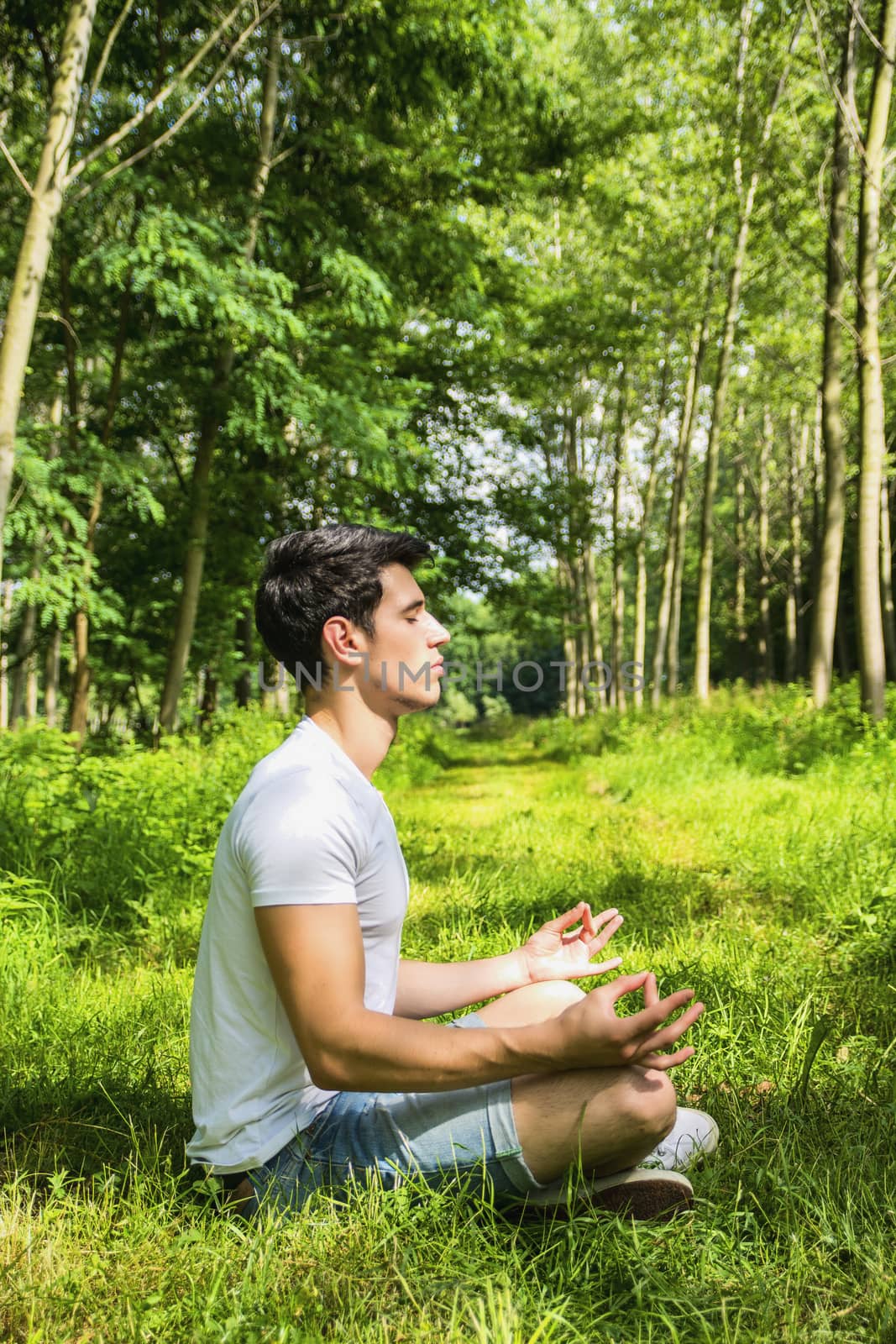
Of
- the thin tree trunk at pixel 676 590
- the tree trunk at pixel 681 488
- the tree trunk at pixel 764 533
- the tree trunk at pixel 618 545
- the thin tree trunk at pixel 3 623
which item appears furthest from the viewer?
the tree trunk at pixel 764 533

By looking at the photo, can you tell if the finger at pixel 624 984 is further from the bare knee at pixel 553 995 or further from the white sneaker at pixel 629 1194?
the white sneaker at pixel 629 1194

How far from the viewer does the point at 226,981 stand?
6.17ft

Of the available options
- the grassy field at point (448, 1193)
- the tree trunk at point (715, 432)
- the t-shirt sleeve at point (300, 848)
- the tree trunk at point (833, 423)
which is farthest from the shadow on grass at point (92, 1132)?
the tree trunk at point (715, 432)

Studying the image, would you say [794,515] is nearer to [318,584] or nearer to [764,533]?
[764,533]

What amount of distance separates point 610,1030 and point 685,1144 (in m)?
0.76

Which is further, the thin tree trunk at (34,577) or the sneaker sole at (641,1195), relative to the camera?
the thin tree trunk at (34,577)

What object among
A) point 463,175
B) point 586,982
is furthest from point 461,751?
point 586,982

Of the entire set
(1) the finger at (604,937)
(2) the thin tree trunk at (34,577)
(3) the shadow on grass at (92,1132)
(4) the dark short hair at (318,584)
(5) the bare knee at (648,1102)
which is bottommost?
(3) the shadow on grass at (92,1132)

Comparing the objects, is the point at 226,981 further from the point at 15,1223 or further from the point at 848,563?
the point at 848,563

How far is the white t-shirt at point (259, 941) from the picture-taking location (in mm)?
1754

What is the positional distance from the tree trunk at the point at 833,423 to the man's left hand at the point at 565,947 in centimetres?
921

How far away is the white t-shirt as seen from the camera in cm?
175

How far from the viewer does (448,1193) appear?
76.1 inches

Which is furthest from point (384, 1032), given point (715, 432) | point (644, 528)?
point (644, 528)
